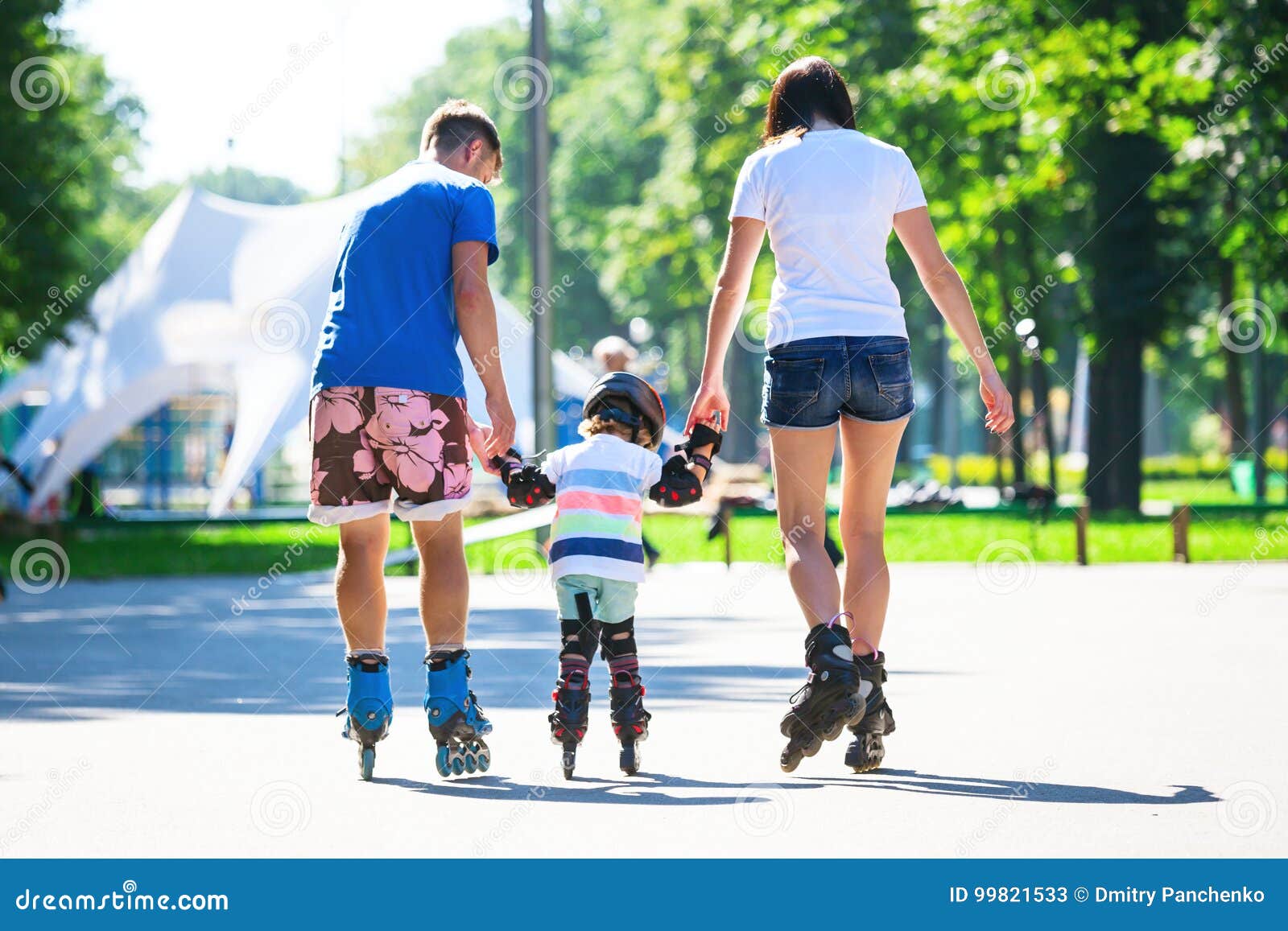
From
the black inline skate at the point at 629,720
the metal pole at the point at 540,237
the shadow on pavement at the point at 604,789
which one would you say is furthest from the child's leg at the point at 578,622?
the metal pole at the point at 540,237

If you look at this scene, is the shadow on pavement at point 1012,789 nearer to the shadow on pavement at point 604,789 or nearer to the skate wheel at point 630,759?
the shadow on pavement at point 604,789

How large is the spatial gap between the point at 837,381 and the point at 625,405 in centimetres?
79

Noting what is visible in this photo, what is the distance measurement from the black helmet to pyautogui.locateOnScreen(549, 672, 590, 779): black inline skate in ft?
2.86

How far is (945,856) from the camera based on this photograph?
431cm

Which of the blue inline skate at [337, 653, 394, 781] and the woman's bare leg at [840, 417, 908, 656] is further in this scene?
the woman's bare leg at [840, 417, 908, 656]

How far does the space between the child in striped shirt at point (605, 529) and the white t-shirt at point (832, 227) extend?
1.75 ft

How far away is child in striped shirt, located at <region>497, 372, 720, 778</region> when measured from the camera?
18.9 feet

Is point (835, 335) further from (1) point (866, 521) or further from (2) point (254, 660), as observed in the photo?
(2) point (254, 660)

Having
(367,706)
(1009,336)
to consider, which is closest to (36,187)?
(1009,336)

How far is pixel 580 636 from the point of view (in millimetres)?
5828

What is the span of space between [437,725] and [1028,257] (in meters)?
25.7

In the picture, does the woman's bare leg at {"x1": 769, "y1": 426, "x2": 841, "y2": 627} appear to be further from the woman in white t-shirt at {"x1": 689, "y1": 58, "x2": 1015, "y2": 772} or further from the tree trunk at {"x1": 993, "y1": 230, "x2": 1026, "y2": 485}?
the tree trunk at {"x1": 993, "y1": 230, "x2": 1026, "y2": 485}

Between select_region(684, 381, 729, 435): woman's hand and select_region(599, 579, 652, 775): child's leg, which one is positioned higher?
select_region(684, 381, 729, 435): woman's hand

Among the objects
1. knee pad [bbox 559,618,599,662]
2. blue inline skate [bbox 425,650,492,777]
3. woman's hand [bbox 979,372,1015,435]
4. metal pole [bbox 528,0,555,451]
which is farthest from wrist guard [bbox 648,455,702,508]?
metal pole [bbox 528,0,555,451]
